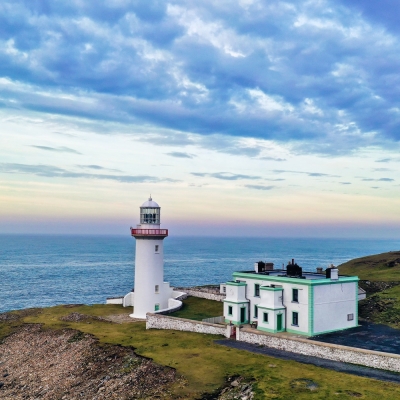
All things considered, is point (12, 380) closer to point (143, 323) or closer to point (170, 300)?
point (143, 323)

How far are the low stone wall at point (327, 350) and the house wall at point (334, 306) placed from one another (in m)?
4.54

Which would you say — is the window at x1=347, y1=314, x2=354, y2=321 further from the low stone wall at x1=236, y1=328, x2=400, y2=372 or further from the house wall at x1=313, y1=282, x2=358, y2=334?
the low stone wall at x1=236, y1=328, x2=400, y2=372

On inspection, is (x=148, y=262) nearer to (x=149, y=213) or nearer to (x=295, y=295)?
(x=149, y=213)

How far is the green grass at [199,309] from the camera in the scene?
1753 inches

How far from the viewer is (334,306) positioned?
3659 centimetres

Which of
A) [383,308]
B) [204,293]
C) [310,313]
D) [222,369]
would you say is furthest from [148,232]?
[383,308]

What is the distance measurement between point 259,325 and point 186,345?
6.86 metres

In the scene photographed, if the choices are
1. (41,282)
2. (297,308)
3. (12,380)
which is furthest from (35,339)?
(41,282)

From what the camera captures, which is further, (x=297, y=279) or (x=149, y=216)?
(x=149, y=216)

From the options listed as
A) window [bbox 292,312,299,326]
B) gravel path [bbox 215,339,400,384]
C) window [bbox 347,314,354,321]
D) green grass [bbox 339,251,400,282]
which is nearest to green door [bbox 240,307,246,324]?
gravel path [bbox 215,339,400,384]

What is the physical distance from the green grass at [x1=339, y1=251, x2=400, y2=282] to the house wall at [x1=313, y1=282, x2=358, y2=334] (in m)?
26.5

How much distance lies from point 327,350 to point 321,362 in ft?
3.63

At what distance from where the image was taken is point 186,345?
33.7 m

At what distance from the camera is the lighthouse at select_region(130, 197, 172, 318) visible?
46750 millimetres
